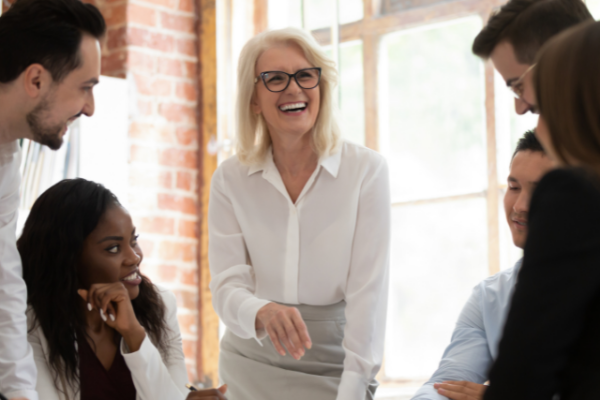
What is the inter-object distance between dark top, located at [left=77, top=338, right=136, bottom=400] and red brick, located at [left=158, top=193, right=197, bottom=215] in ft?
4.57

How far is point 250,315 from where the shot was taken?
1.75 m

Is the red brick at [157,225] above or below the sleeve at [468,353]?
above

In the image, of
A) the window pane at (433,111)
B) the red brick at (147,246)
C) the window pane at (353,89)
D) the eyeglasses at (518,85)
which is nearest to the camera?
the eyeglasses at (518,85)

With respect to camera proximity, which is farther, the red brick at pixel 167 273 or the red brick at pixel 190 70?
the red brick at pixel 190 70

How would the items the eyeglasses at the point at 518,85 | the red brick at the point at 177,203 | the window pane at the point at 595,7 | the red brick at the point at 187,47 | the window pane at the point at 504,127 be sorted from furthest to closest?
the red brick at the point at 187,47 < the red brick at the point at 177,203 < the window pane at the point at 504,127 < the window pane at the point at 595,7 < the eyeglasses at the point at 518,85

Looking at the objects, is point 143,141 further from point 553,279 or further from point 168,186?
point 553,279

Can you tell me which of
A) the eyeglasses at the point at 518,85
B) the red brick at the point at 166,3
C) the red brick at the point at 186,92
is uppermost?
the red brick at the point at 166,3

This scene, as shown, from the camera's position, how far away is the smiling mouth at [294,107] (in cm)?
198

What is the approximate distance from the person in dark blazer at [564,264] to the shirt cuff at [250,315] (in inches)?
38.8

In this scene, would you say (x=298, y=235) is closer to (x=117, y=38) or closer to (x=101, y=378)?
(x=101, y=378)

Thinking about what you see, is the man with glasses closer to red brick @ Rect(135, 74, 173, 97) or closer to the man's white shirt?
the man's white shirt

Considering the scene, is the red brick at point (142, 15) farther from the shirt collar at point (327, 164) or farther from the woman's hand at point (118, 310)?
the woman's hand at point (118, 310)

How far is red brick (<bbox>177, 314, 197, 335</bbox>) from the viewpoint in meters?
3.29

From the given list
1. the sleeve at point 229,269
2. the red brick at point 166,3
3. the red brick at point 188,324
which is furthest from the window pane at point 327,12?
the red brick at point 188,324
